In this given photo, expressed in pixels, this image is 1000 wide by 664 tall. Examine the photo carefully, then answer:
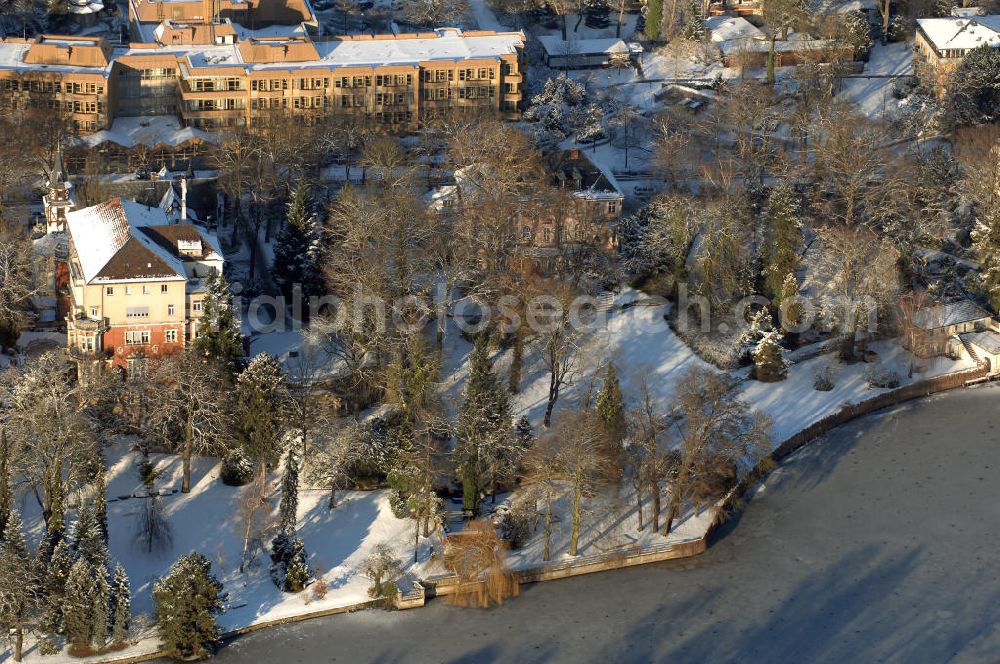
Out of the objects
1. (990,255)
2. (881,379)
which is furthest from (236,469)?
(990,255)

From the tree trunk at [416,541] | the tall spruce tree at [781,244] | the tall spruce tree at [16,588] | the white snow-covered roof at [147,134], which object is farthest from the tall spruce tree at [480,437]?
the white snow-covered roof at [147,134]

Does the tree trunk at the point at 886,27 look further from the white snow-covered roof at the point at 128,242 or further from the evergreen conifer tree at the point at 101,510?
the evergreen conifer tree at the point at 101,510

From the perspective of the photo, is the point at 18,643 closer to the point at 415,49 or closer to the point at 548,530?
the point at 548,530

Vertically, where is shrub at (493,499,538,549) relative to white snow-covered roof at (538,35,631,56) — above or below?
below

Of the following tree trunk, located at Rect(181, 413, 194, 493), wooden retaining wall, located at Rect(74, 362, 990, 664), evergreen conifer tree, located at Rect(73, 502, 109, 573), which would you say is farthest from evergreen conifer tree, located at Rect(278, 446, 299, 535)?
evergreen conifer tree, located at Rect(73, 502, 109, 573)

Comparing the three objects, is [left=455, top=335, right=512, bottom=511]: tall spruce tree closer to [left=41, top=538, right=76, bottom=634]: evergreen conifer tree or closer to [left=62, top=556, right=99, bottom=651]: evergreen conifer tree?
[left=62, top=556, right=99, bottom=651]: evergreen conifer tree

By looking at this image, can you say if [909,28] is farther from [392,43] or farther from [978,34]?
[392,43]
